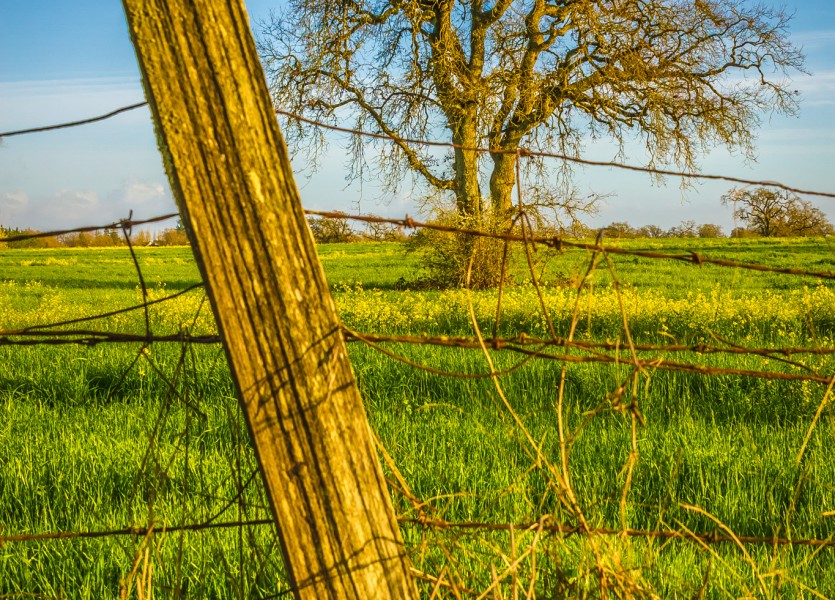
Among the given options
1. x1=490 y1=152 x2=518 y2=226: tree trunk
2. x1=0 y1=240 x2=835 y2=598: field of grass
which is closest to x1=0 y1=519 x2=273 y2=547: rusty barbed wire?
x1=0 y1=240 x2=835 y2=598: field of grass

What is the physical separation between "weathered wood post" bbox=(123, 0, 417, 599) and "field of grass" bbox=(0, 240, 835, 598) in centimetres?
26

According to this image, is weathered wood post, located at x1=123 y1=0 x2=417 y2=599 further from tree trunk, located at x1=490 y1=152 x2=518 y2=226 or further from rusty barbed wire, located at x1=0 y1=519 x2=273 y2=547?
tree trunk, located at x1=490 y1=152 x2=518 y2=226

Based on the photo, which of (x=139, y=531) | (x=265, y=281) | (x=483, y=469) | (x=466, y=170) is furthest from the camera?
(x=466, y=170)

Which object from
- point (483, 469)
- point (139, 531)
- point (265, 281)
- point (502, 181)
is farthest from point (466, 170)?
point (265, 281)

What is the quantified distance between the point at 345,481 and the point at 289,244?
46 cm

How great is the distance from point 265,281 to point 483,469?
2.24 metres

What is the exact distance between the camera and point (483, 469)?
3.31m

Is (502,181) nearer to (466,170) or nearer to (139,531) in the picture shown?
(466,170)

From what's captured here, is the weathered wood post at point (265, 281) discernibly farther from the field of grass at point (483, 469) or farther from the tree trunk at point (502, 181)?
the tree trunk at point (502, 181)

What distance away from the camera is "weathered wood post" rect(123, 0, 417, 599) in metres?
1.29

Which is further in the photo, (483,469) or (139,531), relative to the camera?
(483,469)

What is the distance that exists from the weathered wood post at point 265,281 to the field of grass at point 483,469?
26 centimetres

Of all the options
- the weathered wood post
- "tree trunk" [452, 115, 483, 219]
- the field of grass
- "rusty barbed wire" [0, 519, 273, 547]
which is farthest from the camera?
"tree trunk" [452, 115, 483, 219]

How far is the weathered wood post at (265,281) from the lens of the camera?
4.25ft
